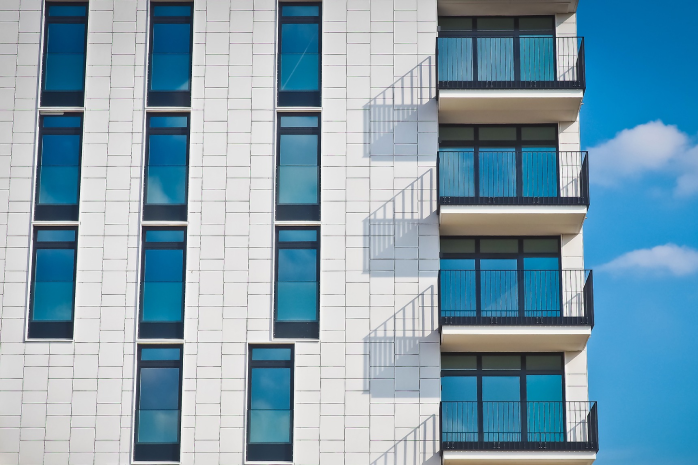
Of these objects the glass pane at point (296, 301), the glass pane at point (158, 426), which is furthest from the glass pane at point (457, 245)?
the glass pane at point (158, 426)

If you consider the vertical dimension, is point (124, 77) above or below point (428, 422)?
above

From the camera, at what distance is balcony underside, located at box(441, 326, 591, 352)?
24.4 m

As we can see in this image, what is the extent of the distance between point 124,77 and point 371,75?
21.9 ft

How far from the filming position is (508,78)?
86.5 ft

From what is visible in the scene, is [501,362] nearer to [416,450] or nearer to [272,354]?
[416,450]

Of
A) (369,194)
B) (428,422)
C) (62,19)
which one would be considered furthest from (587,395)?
(62,19)

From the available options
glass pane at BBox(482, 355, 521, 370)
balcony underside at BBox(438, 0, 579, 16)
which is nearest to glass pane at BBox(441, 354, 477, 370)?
glass pane at BBox(482, 355, 521, 370)

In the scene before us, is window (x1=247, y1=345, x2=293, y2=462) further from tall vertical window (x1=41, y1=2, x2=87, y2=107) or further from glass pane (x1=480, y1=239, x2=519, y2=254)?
tall vertical window (x1=41, y1=2, x2=87, y2=107)

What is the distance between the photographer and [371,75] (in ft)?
86.2

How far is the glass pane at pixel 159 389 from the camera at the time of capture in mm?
24484

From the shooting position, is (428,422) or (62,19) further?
(62,19)

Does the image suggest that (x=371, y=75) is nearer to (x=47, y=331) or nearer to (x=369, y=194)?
(x=369, y=194)

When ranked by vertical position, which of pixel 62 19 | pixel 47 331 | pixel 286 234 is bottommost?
pixel 47 331

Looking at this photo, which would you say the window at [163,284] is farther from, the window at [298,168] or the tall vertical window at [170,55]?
the tall vertical window at [170,55]
